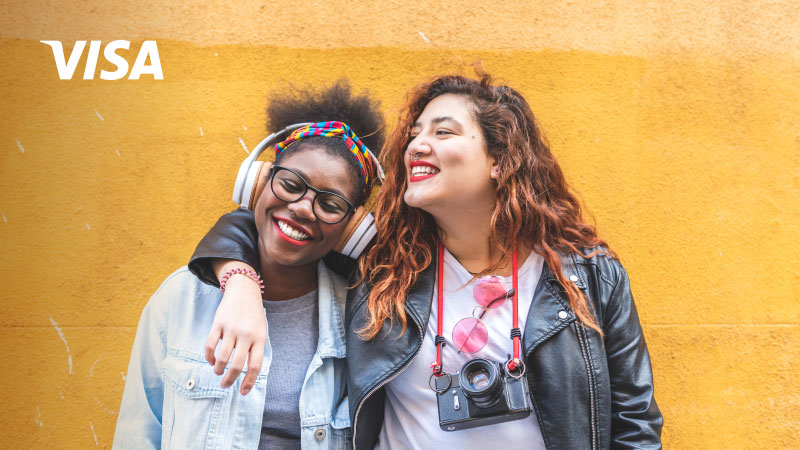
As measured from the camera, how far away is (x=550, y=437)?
198 cm

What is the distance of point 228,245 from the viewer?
2.20 meters

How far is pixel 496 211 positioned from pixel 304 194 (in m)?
0.78

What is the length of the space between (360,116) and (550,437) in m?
1.58

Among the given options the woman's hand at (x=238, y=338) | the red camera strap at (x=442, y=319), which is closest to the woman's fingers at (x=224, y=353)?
the woman's hand at (x=238, y=338)

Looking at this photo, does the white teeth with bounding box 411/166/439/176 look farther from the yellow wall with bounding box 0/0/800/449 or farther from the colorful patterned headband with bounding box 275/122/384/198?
the yellow wall with bounding box 0/0/800/449

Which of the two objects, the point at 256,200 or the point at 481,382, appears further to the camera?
the point at 256,200

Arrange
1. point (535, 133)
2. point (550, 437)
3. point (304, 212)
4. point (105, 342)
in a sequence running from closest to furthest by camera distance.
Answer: point (550, 437) < point (304, 212) < point (535, 133) < point (105, 342)

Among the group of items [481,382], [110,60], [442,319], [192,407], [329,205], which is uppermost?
[110,60]

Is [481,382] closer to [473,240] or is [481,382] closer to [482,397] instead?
[482,397]

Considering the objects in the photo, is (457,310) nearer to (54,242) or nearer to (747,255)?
(747,255)

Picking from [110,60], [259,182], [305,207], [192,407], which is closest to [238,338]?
[192,407]

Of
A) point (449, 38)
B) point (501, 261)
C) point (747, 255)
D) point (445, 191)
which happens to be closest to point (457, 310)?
point (501, 261)

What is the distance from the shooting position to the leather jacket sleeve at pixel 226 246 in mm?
2156

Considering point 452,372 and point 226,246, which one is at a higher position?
point 226,246
